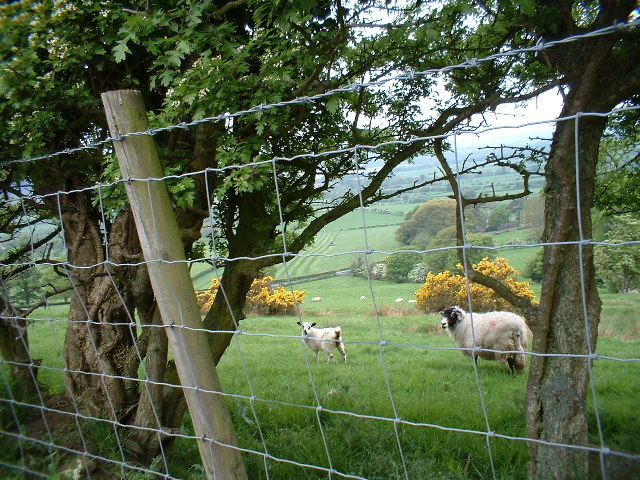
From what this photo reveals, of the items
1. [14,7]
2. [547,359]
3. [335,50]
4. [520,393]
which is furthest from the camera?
[520,393]

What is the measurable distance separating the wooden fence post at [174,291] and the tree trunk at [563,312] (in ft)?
5.18

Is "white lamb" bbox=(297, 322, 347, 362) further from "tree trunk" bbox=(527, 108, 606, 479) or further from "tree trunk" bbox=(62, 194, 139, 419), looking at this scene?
"tree trunk" bbox=(527, 108, 606, 479)

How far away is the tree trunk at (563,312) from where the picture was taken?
102 inches

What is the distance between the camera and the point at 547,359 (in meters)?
2.70

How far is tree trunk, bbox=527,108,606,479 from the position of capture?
2602 millimetres

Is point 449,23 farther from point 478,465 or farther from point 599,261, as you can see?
point 478,465

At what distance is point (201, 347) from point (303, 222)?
230 cm

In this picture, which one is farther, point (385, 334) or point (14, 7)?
point (385, 334)

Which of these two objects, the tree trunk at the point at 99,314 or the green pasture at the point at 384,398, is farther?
the tree trunk at the point at 99,314

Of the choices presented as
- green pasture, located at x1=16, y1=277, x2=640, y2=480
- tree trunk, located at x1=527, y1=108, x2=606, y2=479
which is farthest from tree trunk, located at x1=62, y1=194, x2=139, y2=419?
tree trunk, located at x1=527, y1=108, x2=606, y2=479

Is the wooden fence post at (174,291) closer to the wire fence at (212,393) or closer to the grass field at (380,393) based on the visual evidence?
the wire fence at (212,393)

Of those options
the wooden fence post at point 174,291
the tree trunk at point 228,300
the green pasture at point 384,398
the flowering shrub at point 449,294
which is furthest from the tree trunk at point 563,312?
the flowering shrub at point 449,294

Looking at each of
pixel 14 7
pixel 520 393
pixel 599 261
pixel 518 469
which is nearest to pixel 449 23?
pixel 599 261

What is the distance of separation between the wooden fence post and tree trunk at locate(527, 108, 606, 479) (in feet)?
5.18
